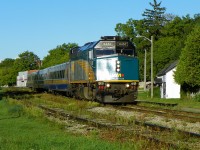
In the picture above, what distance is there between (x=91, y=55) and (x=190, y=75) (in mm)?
20241

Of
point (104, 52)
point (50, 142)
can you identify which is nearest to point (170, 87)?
point (104, 52)

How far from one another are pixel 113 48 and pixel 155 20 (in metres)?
92.8

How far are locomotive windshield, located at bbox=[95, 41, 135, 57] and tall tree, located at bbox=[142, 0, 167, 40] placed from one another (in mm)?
88484

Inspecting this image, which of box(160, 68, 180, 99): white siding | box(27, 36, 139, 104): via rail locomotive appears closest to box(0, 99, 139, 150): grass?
box(27, 36, 139, 104): via rail locomotive

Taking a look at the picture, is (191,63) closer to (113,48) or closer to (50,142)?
(113,48)

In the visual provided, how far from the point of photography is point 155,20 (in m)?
117

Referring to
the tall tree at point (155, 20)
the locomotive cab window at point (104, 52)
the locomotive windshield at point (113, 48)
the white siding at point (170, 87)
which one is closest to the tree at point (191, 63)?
the white siding at point (170, 87)

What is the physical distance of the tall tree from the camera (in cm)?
11412

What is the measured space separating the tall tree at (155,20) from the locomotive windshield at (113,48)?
8848cm

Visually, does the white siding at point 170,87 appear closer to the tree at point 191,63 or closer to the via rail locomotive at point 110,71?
the tree at point 191,63

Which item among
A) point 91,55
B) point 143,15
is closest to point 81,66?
point 91,55

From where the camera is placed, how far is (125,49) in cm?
2630

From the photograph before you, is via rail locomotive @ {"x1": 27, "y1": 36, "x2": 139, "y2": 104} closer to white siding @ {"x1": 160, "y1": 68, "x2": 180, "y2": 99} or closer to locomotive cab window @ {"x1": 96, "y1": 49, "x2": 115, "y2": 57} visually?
locomotive cab window @ {"x1": 96, "y1": 49, "x2": 115, "y2": 57}

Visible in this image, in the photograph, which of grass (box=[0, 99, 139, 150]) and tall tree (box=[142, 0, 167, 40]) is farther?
tall tree (box=[142, 0, 167, 40])
